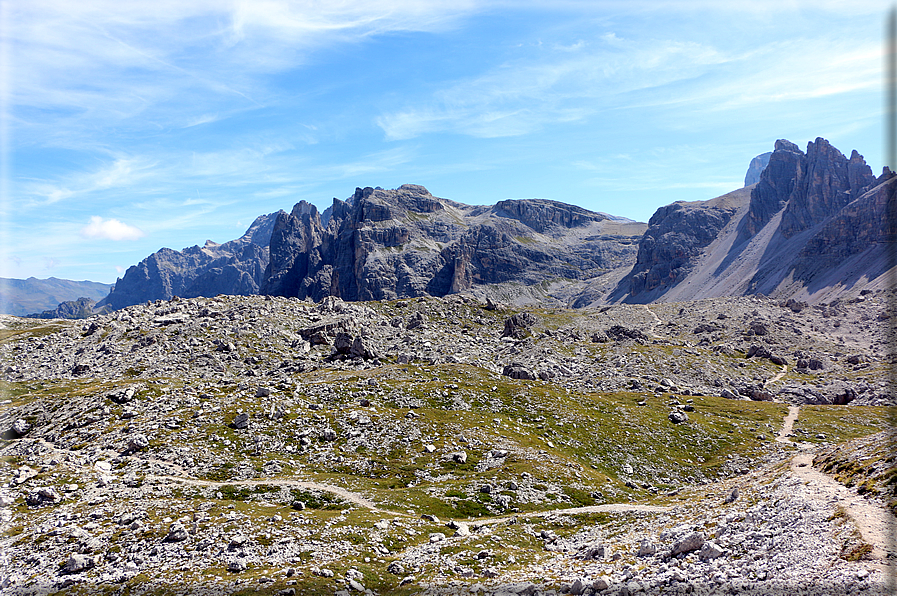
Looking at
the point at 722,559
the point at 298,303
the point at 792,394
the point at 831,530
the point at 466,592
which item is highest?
the point at 298,303

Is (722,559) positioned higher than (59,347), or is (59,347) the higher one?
(59,347)

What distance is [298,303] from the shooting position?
147m

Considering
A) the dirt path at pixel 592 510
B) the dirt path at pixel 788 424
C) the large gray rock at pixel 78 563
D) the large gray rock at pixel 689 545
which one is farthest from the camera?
the dirt path at pixel 788 424

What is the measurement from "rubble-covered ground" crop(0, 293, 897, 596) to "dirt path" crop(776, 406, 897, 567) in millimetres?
350

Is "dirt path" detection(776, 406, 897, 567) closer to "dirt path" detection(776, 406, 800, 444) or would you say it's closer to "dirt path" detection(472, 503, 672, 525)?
"dirt path" detection(472, 503, 672, 525)

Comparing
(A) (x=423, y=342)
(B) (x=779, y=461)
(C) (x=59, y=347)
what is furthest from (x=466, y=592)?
(C) (x=59, y=347)

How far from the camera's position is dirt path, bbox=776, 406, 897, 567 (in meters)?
21.4

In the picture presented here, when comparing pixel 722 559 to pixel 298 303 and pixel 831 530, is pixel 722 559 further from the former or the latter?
pixel 298 303

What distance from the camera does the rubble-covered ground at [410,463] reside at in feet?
91.8

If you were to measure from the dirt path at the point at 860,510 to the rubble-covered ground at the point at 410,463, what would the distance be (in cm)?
35

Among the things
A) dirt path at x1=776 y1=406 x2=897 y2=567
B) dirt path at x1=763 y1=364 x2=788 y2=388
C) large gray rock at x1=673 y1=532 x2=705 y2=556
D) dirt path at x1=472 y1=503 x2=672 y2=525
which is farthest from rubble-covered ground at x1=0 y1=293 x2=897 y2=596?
dirt path at x1=763 y1=364 x2=788 y2=388

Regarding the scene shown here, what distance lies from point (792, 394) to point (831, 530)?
96.3 metres

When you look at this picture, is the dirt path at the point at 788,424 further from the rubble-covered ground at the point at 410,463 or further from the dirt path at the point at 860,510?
the dirt path at the point at 860,510

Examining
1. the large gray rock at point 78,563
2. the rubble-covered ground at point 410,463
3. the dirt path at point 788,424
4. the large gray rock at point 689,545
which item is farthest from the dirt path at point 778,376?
the large gray rock at point 78,563
